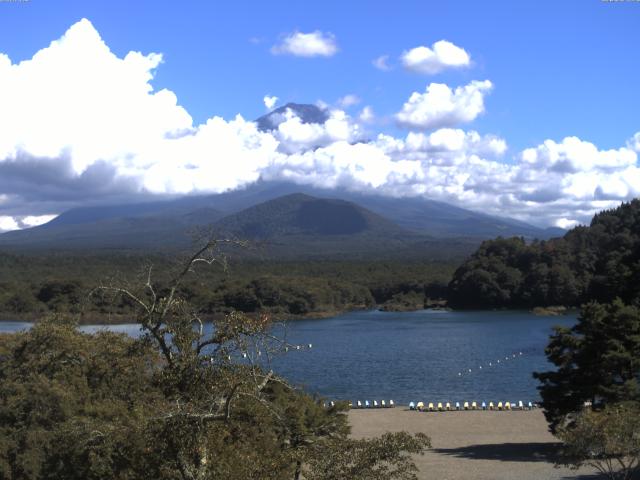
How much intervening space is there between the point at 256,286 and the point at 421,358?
99.1ft

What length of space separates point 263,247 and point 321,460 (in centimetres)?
214

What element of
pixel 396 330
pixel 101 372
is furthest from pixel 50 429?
Result: pixel 396 330

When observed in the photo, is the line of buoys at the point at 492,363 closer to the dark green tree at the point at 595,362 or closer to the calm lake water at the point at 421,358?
the calm lake water at the point at 421,358

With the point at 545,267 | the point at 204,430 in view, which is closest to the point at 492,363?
the point at 204,430

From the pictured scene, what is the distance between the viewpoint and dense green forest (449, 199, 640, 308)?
6781cm

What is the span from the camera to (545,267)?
69625 millimetres

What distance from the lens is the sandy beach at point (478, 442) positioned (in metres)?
15.4

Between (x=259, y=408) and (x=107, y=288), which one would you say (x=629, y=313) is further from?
(x=107, y=288)

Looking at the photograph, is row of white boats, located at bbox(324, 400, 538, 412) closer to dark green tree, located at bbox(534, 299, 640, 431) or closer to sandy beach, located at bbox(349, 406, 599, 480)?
sandy beach, located at bbox(349, 406, 599, 480)

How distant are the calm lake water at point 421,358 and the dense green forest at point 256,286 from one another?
17.9 ft

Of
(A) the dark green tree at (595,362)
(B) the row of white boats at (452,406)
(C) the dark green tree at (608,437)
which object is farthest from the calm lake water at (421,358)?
(C) the dark green tree at (608,437)

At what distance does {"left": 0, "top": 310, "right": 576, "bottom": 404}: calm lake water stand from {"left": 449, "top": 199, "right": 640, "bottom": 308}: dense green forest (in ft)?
24.6

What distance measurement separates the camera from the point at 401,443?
746 centimetres

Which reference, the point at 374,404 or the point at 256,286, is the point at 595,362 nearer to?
the point at 374,404
